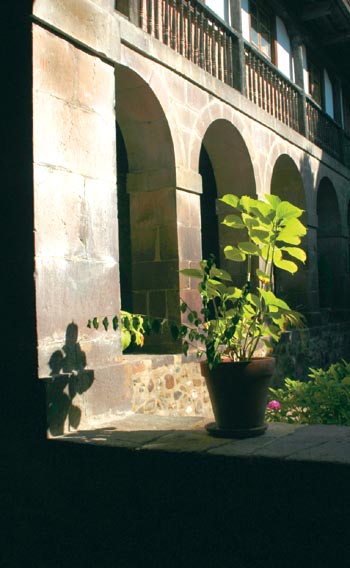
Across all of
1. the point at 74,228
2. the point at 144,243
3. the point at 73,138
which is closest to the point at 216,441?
the point at 74,228

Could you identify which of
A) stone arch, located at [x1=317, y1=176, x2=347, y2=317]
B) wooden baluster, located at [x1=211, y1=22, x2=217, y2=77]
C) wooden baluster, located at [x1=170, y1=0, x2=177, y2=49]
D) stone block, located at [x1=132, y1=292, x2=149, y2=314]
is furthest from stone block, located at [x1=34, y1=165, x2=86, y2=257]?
stone arch, located at [x1=317, y1=176, x2=347, y2=317]

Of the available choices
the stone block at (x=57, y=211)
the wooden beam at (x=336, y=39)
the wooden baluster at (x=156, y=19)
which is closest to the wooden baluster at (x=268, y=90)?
the wooden baluster at (x=156, y=19)

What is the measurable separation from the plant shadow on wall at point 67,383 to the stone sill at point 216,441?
8 centimetres

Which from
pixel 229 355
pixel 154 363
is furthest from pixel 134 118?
pixel 229 355

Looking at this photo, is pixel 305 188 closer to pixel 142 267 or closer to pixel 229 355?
pixel 142 267

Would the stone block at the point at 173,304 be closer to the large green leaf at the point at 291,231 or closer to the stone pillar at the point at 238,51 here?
the large green leaf at the point at 291,231

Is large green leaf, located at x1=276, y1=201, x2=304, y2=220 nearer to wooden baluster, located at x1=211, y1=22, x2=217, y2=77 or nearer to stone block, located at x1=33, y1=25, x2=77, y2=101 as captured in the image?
stone block, located at x1=33, y1=25, x2=77, y2=101

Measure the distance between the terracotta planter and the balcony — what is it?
3682 mm

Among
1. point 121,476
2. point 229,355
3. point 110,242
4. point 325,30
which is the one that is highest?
point 325,30

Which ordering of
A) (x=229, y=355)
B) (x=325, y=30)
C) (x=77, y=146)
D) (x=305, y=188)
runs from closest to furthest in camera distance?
(x=229, y=355)
(x=77, y=146)
(x=305, y=188)
(x=325, y=30)

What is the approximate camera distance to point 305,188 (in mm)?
9398

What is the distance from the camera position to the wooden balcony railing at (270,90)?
A: 7.92m

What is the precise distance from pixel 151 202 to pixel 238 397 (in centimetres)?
325

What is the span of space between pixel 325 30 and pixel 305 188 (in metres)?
3.23
